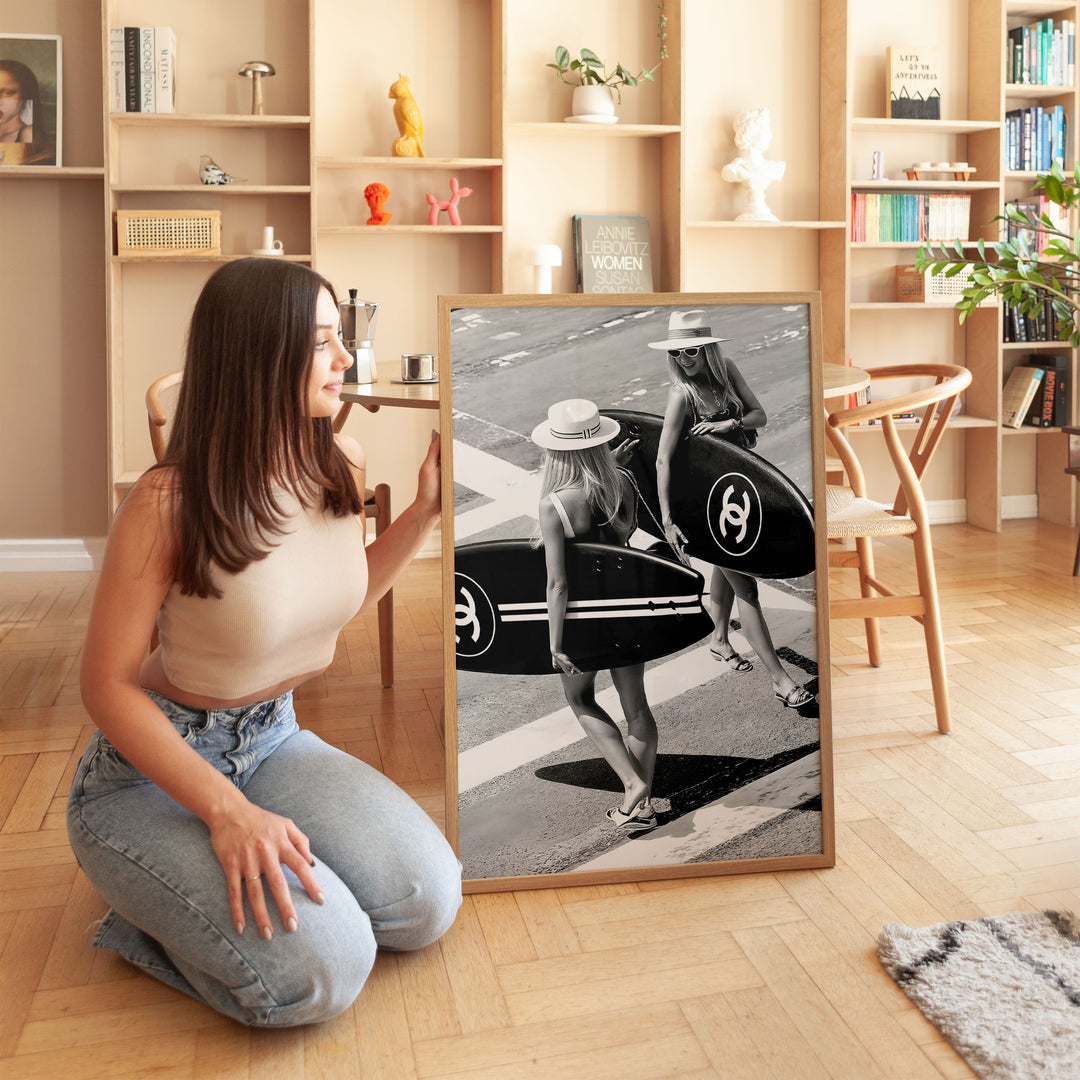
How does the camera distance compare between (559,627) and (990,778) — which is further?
(990,778)

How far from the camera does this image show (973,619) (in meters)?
3.60

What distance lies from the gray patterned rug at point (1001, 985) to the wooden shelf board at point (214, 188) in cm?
338

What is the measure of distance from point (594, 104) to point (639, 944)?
3.50 m

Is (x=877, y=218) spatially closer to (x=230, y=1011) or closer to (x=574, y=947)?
(x=574, y=947)

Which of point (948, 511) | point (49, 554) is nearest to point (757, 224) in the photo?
point (948, 511)

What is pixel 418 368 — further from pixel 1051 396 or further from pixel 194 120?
pixel 1051 396

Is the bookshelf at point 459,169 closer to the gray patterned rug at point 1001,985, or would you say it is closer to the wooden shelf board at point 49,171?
the wooden shelf board at point 49,171

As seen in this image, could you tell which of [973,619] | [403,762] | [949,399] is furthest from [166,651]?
[973,619]

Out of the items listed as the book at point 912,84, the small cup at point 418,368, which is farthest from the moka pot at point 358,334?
the book at point 912,84

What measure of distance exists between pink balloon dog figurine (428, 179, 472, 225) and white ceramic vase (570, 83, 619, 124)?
527 millimetres

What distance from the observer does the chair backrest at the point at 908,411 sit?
261 cm

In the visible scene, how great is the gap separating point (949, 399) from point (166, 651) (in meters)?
1.91

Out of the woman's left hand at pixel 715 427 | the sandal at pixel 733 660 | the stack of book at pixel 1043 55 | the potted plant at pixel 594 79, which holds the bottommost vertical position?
the sandal at pixel 733 660

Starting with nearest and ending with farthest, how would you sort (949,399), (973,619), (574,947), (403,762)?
(574,947) < (403,762) < (949,399) < (973,619)
